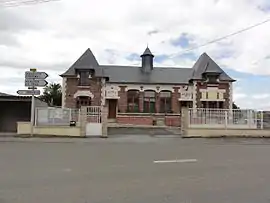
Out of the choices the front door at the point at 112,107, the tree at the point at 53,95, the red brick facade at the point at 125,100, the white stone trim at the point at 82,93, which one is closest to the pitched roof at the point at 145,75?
the red brick facade at the point at 125,100

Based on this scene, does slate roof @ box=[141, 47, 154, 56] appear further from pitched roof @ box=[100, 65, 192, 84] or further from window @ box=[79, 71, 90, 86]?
window @ box=[79, 71, 90, 86]

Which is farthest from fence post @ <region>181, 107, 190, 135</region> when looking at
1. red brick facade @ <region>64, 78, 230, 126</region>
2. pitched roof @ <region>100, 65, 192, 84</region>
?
pitched roof @ <region>100, 65, 192, 84</region>

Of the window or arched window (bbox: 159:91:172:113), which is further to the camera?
arched window (bbox: 159:91:172:113)

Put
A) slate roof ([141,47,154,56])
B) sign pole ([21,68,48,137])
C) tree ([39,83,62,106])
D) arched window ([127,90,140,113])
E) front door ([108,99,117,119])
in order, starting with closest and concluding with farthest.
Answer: sign pole ([21,68,48,137]) → arched window ([127,90,140,113]) → front door ([108,99,117,119]) → slate roof ([141,47,154,56]) → tree ([39,83,62,106])

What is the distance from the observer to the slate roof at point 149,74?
46.7m

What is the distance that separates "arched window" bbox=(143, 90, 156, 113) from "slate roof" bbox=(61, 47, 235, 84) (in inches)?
53.9

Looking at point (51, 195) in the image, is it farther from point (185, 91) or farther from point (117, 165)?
point (185, 91)

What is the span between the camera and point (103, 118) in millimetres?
26047

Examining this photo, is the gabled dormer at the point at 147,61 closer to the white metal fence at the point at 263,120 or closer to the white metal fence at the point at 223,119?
the white metal fence at the point at 223,119

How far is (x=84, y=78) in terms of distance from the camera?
4575cm

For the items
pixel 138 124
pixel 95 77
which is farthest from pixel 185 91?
pixel 95 77

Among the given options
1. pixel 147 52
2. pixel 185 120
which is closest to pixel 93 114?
pixel 185 120

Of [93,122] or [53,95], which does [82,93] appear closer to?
[93,122]

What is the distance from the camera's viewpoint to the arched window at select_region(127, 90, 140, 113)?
4688cm
